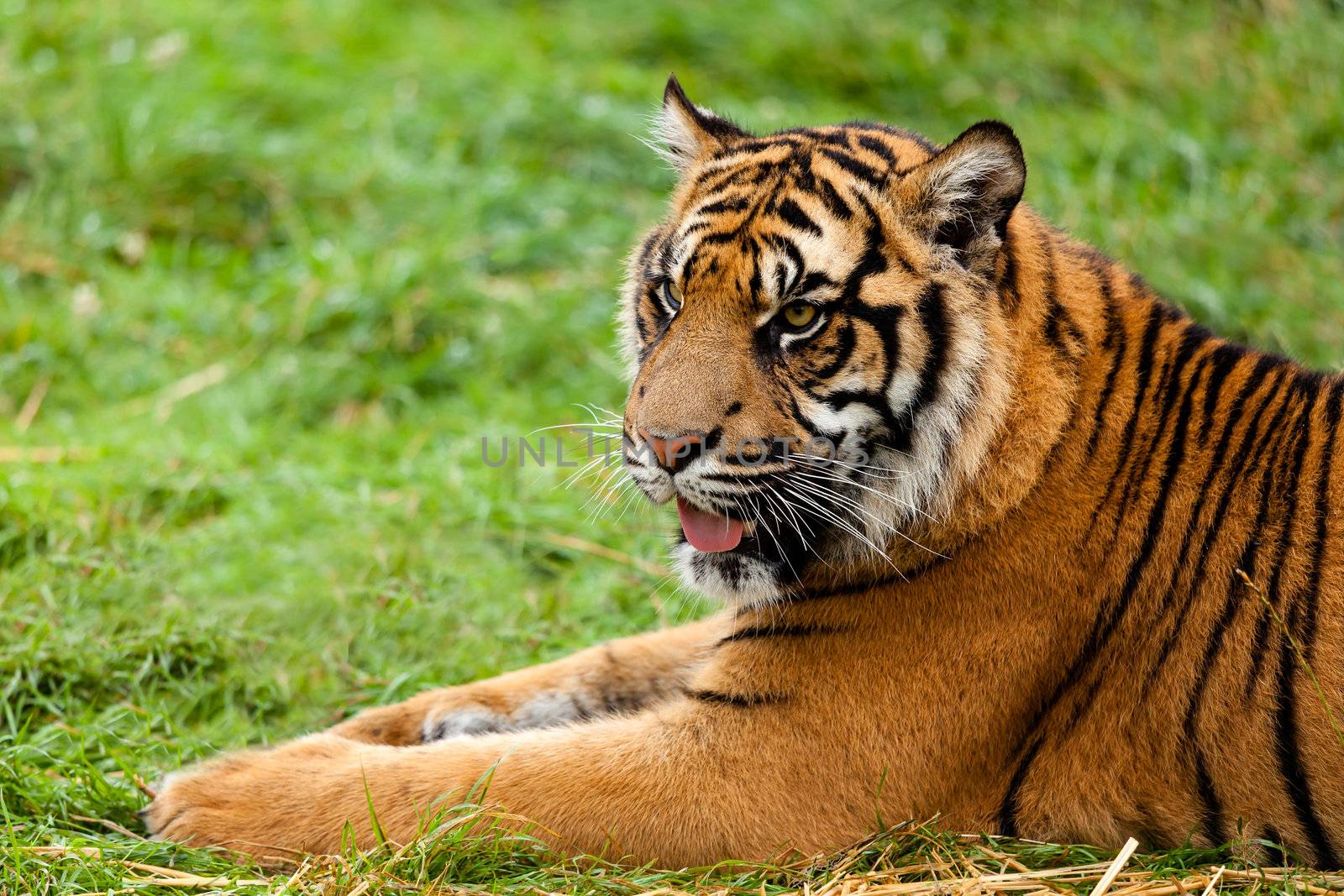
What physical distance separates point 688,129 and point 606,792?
5.15 ft

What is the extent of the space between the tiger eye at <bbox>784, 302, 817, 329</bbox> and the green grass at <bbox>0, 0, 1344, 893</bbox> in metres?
1.07

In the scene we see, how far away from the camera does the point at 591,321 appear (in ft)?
18.1

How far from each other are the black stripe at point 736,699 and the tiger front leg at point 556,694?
0.28 meters

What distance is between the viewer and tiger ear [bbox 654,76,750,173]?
3215 millimetres

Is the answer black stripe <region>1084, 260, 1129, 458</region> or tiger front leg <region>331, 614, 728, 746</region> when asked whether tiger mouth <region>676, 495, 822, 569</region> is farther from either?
black stripe <region>1084, 260, 1129, 458</region>

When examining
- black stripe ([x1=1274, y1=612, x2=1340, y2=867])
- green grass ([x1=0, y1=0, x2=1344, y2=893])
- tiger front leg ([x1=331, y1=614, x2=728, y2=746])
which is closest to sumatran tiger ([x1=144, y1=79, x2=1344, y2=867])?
black stripe ([x1=1274, y1=612, x2=1340, y2=867])

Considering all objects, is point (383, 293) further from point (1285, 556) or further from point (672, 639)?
point (1285, 556)

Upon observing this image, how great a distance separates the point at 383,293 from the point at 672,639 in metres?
→ 2.56

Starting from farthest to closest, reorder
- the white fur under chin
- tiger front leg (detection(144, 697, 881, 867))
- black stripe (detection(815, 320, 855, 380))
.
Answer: the white fur under chin < black stripe (detection(815, 320, 855, 380)) < tiger front leg (detection(144, 697, 881, 867))

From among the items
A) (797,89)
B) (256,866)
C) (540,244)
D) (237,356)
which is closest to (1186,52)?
(797,89)

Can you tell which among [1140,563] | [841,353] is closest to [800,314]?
[841,353]

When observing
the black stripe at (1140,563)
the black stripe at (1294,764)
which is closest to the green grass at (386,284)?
the black stripe at (1294,764)

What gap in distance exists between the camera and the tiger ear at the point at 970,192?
266 centimetres

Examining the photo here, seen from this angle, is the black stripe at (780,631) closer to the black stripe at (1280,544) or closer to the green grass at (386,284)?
the green grass at (386,284)
